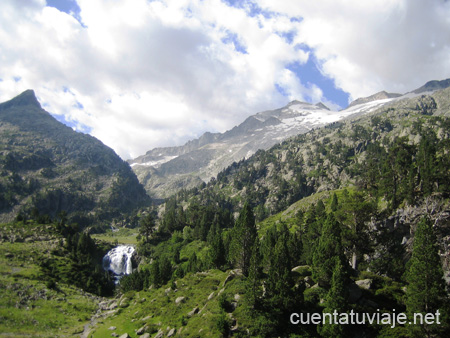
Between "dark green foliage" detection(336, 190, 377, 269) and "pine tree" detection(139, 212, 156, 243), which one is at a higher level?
"dark green foliage" detection(336, 190, 377, 269)

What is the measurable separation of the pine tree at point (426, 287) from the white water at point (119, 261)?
478 feet

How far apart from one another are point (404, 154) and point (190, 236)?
116999mm

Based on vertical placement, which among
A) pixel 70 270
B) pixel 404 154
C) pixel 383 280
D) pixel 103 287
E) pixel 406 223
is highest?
pixel 404 154

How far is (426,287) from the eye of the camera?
116ft

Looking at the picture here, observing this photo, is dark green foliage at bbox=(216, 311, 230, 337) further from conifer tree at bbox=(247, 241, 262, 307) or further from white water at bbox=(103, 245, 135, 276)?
white water at bbox=(103, 245, 135, 276)

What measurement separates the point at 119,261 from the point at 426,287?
15375 cm

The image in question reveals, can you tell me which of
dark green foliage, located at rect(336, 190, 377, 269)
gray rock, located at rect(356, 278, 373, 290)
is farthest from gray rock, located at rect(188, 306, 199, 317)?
dark green foliage, located at rect(336, 190, 377, 269)

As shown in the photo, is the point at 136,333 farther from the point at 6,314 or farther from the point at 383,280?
the point at 383,280

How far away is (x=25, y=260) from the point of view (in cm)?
10506

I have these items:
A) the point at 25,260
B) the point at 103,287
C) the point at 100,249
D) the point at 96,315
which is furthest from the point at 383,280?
the point at 100,249

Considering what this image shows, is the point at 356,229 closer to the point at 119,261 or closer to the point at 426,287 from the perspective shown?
the point at 426,287

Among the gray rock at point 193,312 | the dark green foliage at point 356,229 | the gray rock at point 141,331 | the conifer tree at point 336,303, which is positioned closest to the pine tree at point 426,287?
the conifer tree at point 336,303

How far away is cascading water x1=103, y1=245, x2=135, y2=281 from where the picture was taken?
149m

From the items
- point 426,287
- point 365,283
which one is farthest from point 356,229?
point 426,287
